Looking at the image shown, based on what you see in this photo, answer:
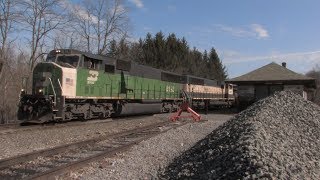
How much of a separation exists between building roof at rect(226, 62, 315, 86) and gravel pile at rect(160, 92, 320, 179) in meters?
25.0

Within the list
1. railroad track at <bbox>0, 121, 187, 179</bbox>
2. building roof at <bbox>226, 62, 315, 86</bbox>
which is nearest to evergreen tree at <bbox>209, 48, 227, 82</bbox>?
building roof at <bbox>226, 62, 315, 86</bbox>

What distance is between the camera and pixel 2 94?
31.7 metres

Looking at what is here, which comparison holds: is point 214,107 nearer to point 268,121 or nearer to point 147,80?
point 147,80

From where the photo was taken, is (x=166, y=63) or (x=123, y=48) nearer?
(x=123, y=48)

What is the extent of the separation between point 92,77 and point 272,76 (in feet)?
73.3

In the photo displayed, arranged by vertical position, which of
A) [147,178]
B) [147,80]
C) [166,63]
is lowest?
[147,178]

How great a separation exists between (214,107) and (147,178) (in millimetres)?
37725

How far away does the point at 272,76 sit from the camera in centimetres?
3772

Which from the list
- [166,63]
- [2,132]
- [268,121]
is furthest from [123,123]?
[166,63]

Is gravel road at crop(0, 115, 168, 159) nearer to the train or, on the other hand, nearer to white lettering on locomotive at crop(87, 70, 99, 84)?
the train

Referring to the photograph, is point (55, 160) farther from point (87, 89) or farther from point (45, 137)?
point (87, 89)

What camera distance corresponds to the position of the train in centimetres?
A: 1786

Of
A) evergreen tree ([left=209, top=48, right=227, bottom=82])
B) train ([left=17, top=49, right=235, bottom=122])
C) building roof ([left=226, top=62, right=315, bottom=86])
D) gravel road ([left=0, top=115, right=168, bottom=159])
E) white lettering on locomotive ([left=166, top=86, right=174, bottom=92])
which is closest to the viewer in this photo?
gravel road ([left=0, top=115, right=168, bottom=159])

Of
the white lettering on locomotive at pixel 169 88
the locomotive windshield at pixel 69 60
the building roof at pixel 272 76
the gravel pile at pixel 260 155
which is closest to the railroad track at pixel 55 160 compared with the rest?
the gravel pile at pixel 260 155
